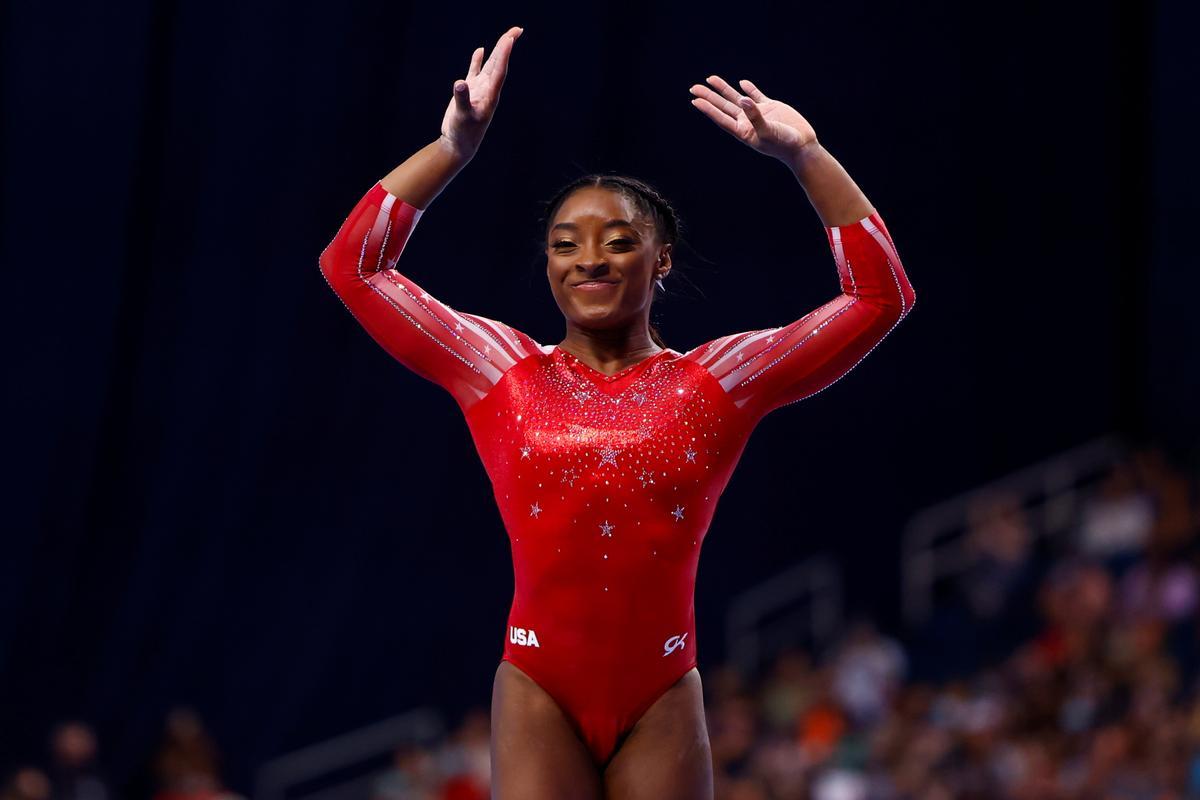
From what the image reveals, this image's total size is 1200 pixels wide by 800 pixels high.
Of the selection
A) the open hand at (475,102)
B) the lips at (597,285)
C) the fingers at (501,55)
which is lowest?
the lips at (597,285)

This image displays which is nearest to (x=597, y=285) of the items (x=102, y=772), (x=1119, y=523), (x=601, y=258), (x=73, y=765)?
(x=601, y=258)

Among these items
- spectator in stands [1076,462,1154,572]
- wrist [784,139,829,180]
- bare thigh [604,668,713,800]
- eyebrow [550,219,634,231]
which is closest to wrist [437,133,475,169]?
eyebrow [550,219,634,231]

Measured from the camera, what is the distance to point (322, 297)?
8.00m

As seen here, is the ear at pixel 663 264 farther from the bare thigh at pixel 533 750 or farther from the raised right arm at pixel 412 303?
the bare thigh at pixel 533 750

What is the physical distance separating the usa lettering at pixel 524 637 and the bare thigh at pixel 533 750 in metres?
0.05

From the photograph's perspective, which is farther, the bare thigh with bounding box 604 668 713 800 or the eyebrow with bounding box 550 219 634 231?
the eyebrow with bounding box 550 219 634 231

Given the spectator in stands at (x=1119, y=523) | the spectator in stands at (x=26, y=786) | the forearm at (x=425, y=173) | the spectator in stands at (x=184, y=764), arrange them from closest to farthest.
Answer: the forearm at (x=425, y=173) < the spectator in stands at (x=26, y=786) < the spectator in stands at (x=184, y=764) < the spectator in stands at (x=1119, y=523)

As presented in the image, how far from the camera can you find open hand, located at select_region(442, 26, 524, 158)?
3305 millimetres

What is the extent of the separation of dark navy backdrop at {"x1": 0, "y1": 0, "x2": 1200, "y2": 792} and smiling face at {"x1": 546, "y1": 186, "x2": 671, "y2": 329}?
9.27 feet

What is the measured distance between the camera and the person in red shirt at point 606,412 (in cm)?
314

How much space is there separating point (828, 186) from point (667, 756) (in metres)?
1.13

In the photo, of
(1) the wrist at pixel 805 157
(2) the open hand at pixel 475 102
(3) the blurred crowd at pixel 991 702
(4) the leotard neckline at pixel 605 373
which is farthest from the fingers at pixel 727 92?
(3) the blurred crowd at pixel 991 702

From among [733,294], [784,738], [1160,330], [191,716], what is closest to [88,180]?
[191,716]

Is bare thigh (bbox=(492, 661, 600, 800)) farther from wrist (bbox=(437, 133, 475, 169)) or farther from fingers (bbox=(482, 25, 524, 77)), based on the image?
fingers (bbox=(482, 25, 524, 77))
